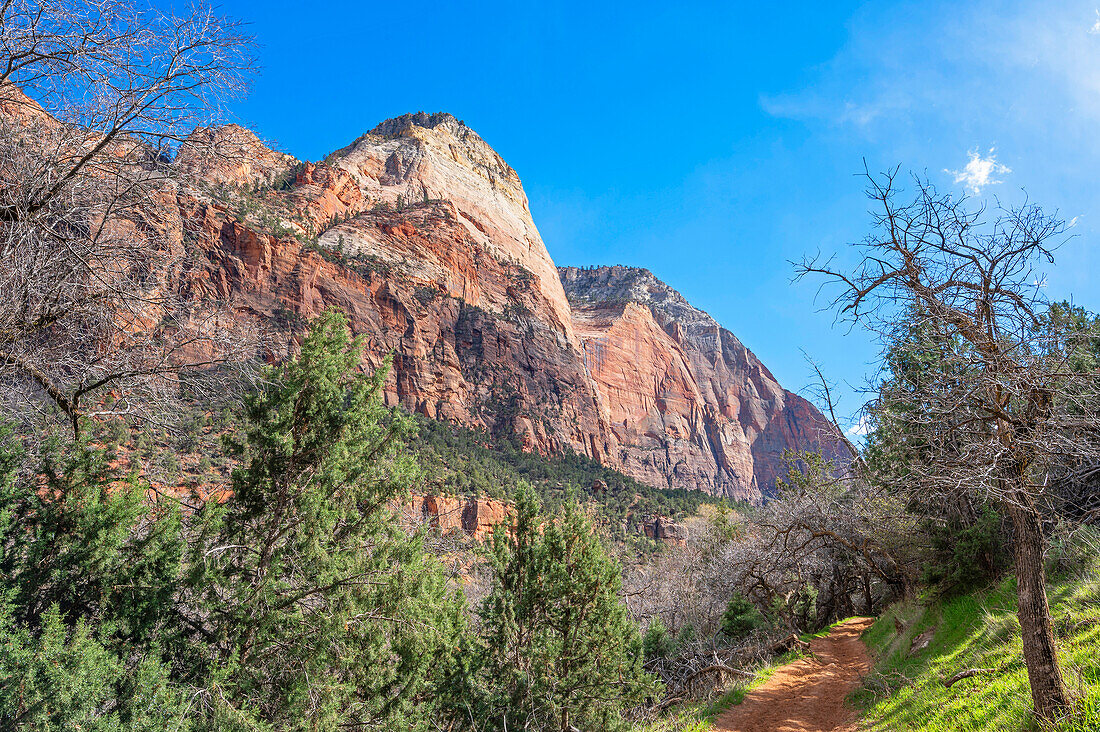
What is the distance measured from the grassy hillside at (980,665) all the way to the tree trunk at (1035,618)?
0.48 ft

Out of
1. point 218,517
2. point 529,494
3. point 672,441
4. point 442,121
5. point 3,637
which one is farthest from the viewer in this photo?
point 442,121

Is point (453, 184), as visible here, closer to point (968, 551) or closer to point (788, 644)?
point (788, 644)

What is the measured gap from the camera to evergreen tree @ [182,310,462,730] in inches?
262

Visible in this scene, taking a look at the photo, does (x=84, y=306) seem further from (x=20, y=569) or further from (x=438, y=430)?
(x=438, y=430)

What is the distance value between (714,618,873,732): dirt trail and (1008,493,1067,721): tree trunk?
4554 mm

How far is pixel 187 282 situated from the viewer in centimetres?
568

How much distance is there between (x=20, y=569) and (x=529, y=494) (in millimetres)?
6110

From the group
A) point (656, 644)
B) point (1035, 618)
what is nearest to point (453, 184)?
point (656, 644)

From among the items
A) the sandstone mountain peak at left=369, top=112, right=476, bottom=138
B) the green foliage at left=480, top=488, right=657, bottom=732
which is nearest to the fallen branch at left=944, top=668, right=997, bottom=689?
the green foliage at left=480, top=488, right=657, bottom=732

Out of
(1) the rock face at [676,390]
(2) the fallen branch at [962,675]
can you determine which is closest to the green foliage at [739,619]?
(2) the fallen branch at [962,675]

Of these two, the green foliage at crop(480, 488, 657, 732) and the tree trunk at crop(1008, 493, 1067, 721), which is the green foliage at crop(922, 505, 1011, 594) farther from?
the green foliage at crop(480, 488, 657, 732)

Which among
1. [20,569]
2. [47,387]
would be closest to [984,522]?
[47,387]

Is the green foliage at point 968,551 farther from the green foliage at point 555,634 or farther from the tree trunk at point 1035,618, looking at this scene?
the green foliage at point 555,634

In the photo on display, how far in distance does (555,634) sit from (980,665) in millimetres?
5451
